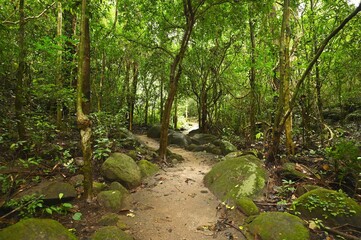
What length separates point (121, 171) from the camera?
5664 millimetres

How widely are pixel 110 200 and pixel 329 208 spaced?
13.8 feet

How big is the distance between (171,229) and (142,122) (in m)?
18.9

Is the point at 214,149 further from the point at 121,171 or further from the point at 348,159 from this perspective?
the point at 348,159

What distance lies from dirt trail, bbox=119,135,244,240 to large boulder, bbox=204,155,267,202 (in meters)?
0.28

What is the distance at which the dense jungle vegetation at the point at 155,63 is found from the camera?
15.9 feet

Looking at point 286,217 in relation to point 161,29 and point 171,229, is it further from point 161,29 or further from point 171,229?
point 161,29

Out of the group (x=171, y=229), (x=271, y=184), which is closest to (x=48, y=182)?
(x=171, y=229)

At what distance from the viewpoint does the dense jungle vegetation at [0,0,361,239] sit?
15.9 ft

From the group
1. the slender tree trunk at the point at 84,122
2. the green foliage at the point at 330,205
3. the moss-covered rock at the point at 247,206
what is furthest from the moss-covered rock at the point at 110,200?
the green foliage at the point at 330,205

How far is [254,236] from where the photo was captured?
373 centimetres

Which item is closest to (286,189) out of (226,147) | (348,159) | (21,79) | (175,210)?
(348,159)

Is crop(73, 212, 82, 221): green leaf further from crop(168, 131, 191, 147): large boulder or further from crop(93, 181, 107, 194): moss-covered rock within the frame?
crop(168, 131, 191, 147): large boulder

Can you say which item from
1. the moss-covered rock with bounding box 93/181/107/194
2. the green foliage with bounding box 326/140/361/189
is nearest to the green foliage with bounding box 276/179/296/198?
the green foliage with bounding box 326/140/361/189

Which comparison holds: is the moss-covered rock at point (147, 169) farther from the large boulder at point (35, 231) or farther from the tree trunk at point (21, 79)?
the large boulder at point (35, 231)
